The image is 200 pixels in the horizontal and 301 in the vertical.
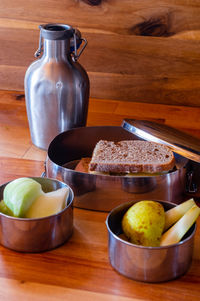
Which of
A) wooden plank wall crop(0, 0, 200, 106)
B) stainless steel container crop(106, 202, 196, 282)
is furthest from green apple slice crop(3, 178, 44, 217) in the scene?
wooden plank wall crop(0, 0, 200, 106)

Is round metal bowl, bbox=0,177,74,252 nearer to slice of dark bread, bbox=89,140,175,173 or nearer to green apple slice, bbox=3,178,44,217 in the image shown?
green apple slice, bbox=3,178,44,217

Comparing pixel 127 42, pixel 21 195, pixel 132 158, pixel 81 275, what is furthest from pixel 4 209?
pixel 127 42

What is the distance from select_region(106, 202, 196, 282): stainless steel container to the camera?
72cm

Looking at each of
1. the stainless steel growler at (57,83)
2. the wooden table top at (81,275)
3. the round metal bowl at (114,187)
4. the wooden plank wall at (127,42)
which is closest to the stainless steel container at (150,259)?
the wooden table top at (81,275)

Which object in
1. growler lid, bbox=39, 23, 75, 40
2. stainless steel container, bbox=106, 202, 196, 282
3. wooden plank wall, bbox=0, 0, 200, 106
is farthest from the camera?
wooden plank wall, bbox=0, 0, 200, 106

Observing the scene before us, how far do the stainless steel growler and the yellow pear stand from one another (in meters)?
0.41

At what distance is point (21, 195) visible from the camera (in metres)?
0.80

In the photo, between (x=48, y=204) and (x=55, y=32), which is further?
(x=55, y=32)

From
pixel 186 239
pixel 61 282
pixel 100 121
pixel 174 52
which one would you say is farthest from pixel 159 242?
pixel 174 52

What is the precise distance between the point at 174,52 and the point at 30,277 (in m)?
0.88

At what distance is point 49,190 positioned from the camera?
0.90m

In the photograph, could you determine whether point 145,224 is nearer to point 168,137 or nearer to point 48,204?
point 48,204

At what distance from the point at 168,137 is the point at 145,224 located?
307 mm

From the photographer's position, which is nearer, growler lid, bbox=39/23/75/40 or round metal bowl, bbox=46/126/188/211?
round metal bowl, bbox=46/126/188/211
